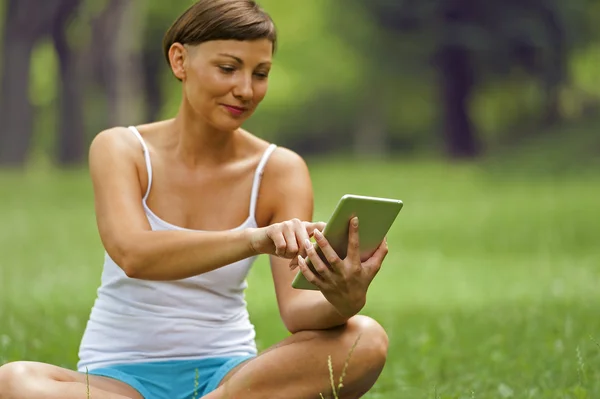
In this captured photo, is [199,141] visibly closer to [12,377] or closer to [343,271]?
[343,271]

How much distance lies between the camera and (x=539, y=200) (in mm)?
19453

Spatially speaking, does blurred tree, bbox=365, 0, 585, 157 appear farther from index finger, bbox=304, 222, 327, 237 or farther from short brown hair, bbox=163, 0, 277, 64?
index finger, bbox=304, 222, 327, 237

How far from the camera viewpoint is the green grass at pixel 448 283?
6.14 m

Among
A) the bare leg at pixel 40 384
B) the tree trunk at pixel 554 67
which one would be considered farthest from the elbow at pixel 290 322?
the tree trunk at pixel 554 67

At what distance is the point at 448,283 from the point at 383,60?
83.9 feet

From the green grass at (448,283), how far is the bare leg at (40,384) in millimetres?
1282

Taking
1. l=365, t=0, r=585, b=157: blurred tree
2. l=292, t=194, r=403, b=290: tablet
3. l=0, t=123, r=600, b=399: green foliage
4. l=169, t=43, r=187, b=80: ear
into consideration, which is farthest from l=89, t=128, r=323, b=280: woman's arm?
l=365, t=0, r=585, b=157: blurred tree

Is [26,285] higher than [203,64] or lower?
lower

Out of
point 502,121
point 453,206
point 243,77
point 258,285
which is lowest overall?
point 502,121

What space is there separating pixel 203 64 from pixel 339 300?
1086 millimetres

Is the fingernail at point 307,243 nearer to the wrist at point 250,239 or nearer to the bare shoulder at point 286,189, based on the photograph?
the wrist at point 250,239

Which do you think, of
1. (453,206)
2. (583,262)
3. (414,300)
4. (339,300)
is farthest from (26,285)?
(453,206)

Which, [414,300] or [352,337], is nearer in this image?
[352,337]

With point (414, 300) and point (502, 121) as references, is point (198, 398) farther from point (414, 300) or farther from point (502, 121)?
point (502, 121)
